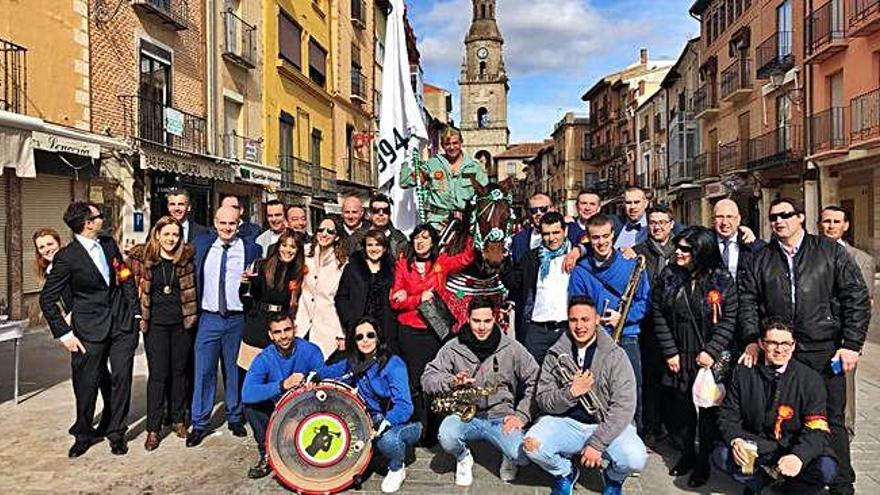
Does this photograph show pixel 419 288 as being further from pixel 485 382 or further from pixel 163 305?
pixel 163 305

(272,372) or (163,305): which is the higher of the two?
(163,305)

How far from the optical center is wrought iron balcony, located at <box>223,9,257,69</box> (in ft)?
64.2

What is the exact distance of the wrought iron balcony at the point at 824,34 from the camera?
22.4 metres

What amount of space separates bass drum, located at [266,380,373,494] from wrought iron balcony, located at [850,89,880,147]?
2021 centimetres

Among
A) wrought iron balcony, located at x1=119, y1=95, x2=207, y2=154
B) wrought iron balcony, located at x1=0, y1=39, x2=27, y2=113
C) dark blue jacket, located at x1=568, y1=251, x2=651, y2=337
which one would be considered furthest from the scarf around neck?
wrought iron balcony, located at x1=119, y1=95, x2=207, y2=154

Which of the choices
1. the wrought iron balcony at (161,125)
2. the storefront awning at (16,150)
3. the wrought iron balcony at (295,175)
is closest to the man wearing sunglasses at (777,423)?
the storefront awning at (16,150)

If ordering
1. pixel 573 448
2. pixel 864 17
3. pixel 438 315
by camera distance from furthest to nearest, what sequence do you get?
pixel 864 17
pixel 438 315
pixel 573 448

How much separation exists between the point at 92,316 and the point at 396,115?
3.63m

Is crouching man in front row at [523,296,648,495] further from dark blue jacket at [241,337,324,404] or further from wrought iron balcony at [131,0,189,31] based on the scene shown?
wrought iron balcony at [131,0,189,31]

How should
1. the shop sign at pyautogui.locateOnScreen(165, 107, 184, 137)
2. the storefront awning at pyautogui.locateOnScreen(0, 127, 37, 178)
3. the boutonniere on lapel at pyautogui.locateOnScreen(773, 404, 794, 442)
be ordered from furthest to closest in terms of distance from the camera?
the shop sign at pyautogui.locateOnScreen(165, 107, 184, 137) → the storefront awning at pyautogui.locateOnScreen(0, 127, 37, 178) → the boutonniere on lapel at pyautogui.locateOnScreen(773, 404, 794, 442)

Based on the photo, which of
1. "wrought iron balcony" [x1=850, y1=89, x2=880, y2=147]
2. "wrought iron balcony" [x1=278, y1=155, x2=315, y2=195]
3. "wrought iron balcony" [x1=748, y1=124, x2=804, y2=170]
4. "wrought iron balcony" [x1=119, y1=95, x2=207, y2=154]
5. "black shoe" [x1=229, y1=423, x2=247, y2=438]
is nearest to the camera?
"black shoe" [x1=229, y1=423, x2=247, y2=438]

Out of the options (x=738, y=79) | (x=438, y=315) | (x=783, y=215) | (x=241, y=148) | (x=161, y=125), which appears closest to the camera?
(x=783, y=215)

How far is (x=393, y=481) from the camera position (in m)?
4.96

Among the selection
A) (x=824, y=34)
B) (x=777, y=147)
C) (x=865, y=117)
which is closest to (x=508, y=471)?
(x=865, y=117)
